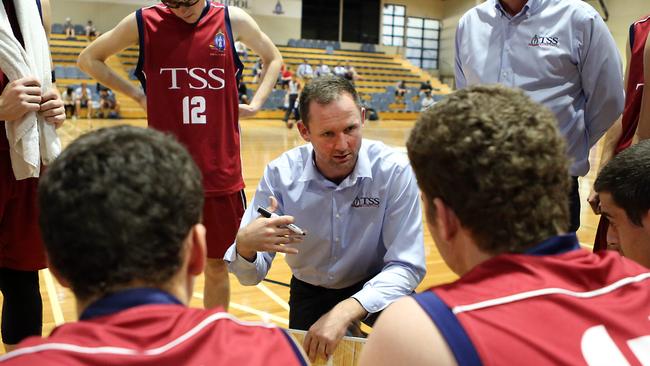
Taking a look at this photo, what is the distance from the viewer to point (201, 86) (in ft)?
9.14

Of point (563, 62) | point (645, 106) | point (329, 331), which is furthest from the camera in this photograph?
point (563, 62)

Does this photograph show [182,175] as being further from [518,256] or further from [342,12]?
[342,12]

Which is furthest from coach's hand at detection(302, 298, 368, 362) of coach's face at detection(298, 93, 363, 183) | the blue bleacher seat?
the blue bleacher seat

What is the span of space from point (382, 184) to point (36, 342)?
1.67 metres

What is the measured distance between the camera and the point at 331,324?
191 cm

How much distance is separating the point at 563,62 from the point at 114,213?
2177 millimetres

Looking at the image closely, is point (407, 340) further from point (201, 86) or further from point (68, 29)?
point (68, 29)

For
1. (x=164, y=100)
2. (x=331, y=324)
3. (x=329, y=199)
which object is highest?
(x=164, y=100)

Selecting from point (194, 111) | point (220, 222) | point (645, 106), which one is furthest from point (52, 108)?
point (645, 106)

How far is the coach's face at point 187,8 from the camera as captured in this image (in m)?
2.63

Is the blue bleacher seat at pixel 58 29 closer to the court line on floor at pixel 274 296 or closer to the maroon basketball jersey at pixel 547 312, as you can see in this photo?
the court line on floor at pixel 274 296

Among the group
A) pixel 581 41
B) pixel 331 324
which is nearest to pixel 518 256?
pixel 331 324

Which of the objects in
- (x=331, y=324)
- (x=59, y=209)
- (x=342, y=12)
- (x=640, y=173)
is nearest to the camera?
(x=59, y=209)

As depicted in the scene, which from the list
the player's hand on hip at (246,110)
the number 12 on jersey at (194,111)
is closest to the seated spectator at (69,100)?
the player's hand on hip at (246,110)
